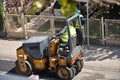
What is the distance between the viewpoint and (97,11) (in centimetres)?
1521

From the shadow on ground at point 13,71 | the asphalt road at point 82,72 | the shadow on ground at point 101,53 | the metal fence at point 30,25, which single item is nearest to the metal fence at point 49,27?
the metal fence at point 30,25

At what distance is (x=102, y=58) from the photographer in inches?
450

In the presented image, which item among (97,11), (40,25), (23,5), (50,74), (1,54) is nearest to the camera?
(50,74)

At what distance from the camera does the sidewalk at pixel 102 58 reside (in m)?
10.7

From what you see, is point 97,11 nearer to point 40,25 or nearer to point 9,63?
point 40,25

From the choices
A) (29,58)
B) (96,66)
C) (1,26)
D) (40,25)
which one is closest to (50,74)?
(29,58)

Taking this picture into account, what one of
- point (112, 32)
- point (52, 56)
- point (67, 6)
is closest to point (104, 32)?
point (112, 32)

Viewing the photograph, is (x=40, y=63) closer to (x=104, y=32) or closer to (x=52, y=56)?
(x=52, y=56)

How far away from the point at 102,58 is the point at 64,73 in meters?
2.53

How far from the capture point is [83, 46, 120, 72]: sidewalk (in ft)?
35.1

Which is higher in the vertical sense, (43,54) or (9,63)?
(43,54)

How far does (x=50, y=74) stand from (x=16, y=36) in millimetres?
4884

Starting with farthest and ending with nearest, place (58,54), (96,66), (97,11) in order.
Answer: (97,11) → (96,66) → (58,54)

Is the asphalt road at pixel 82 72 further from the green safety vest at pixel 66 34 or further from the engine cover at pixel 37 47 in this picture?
the green safety vest at pixel 66 34
